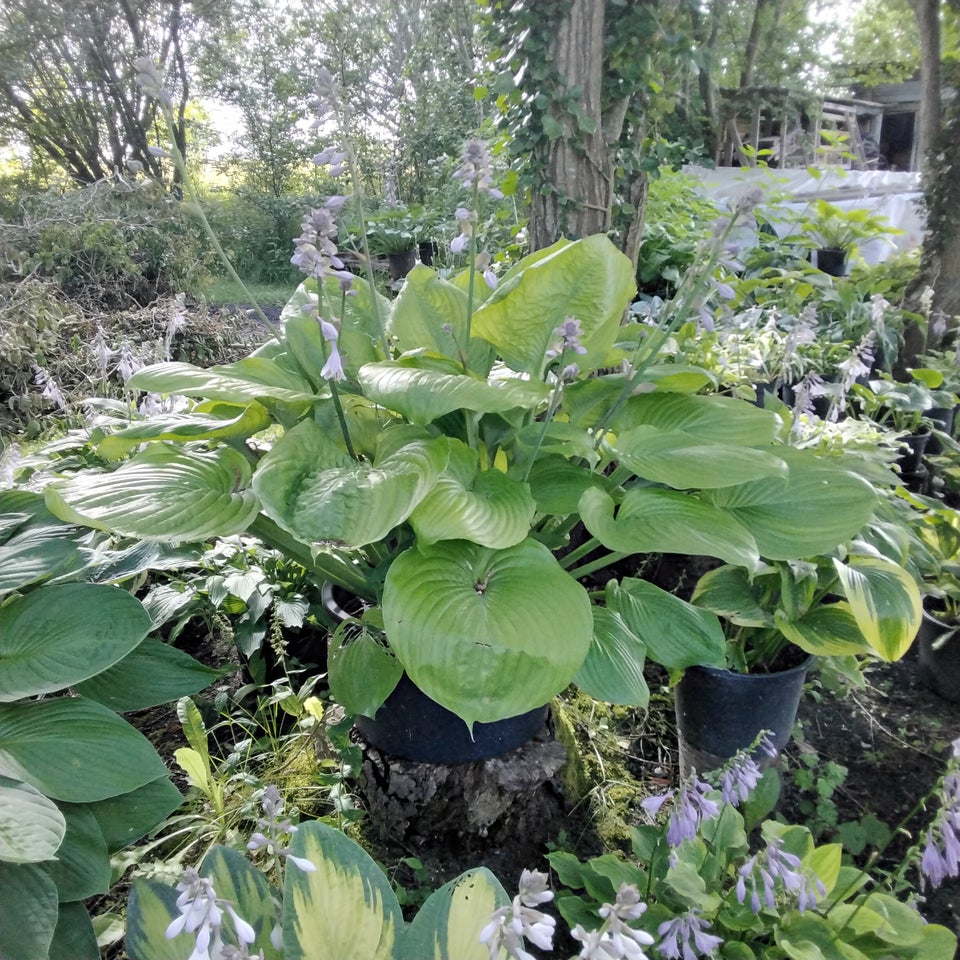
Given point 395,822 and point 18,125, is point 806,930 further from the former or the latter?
point 18,125

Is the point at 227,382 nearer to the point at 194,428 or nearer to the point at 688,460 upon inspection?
the point at 194,428

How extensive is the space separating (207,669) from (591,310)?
969 millimetres

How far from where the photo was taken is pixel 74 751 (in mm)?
1061

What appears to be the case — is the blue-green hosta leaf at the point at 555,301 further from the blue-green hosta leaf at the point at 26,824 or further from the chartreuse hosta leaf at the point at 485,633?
the blue-green hosta leaf at the point at 26,824

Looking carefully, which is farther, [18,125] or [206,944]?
[18,125]

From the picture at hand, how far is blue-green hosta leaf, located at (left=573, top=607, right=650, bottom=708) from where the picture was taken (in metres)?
1.17

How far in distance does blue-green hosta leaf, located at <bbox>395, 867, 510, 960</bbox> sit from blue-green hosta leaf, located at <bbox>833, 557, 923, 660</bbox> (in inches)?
34.0

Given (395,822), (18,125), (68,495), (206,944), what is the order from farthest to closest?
(18,125) < (395,822) < (68,495) < (206,944)

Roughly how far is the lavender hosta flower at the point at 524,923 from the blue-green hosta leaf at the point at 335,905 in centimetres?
32

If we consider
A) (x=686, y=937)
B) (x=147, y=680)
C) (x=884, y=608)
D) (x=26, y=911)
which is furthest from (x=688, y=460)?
(x=26, y=911)

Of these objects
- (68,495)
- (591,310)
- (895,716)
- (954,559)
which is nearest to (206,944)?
(68,495)

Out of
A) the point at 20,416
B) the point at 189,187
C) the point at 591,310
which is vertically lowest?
the point at 20,416

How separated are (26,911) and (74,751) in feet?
0.69

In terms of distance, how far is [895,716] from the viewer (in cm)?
204
